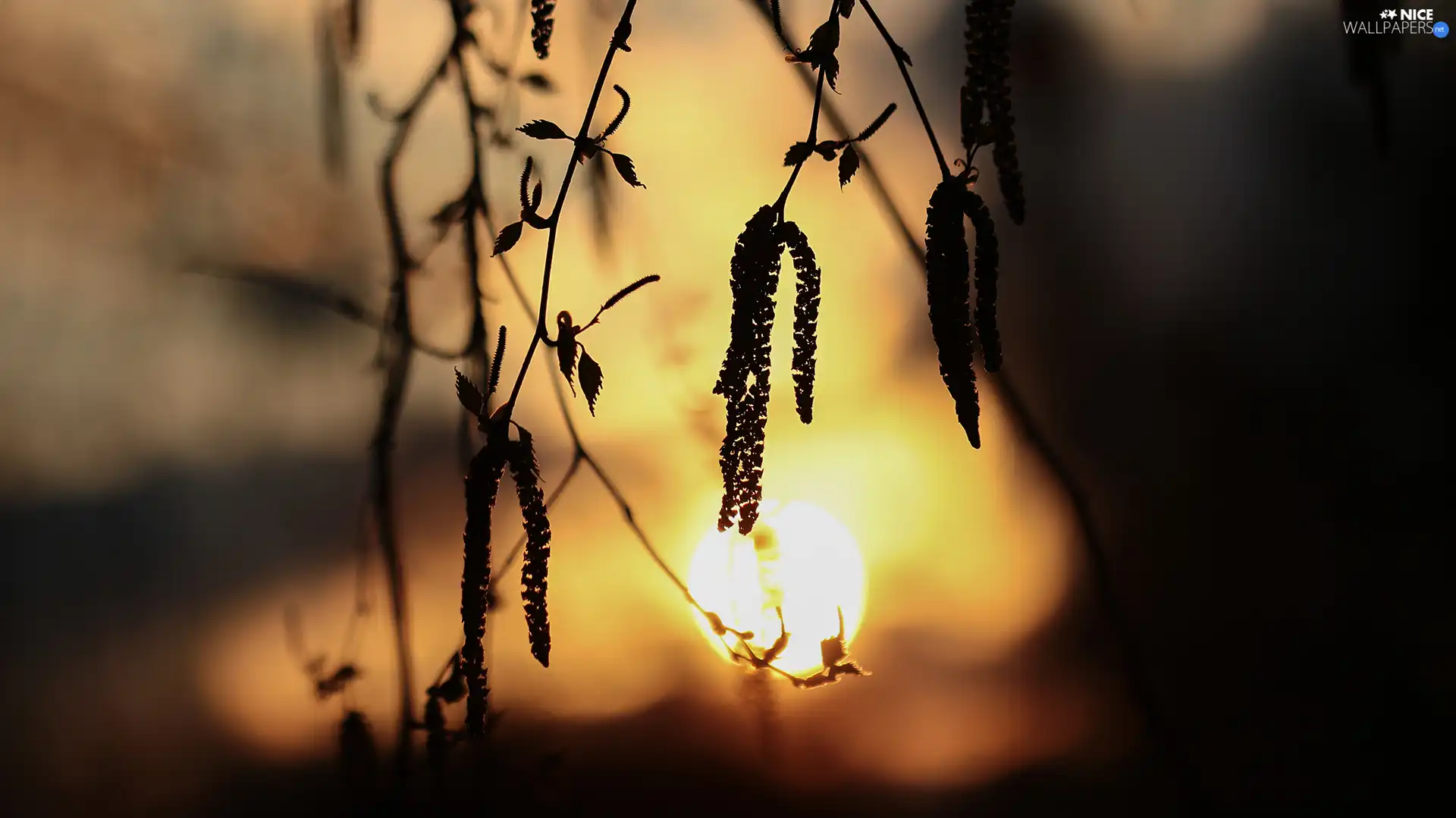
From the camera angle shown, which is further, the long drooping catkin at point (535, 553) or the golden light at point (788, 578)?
the golden light at point (788, 578)

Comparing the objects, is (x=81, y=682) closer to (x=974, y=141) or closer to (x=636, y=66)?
(x=636, y=66)

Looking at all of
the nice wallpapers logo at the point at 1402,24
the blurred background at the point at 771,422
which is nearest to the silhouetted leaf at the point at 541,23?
the blurred background at the point at 771,422

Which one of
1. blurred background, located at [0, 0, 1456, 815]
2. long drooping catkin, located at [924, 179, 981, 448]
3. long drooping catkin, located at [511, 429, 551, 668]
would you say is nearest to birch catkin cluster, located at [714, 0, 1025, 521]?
long drooping catkin, located at [924, 179, 981, 448]

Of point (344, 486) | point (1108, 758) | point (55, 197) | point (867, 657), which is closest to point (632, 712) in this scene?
point (867, 657)

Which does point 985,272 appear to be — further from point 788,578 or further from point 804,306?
point 788,578

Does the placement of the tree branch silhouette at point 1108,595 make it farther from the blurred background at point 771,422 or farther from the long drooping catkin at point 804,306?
the long drooping catkin at point 804,306

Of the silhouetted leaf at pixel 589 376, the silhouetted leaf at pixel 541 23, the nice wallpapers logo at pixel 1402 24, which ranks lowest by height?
the silhouetted leaf at pixel 589 376
